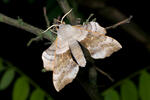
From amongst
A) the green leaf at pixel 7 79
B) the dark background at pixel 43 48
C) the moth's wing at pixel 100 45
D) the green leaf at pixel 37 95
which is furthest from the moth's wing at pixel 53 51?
the dark background at pixel 43 48

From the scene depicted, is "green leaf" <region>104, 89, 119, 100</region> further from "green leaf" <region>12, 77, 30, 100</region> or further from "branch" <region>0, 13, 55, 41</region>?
"branch" <region>0, 13, 55, 41</region>

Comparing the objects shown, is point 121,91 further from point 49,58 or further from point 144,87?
point 49,58

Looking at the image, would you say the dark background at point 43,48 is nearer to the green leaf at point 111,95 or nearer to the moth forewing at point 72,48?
the green leaf at point 111,95

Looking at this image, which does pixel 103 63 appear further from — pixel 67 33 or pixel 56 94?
pixel 67 33

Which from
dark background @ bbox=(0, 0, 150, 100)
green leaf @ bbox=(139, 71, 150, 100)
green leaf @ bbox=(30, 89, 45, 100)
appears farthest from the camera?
dark background @ bbox=(0, 0, 150, 100)

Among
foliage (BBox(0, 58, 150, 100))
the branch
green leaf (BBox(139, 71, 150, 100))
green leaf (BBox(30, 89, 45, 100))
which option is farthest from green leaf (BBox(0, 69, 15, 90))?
green leaf (BBox(139, 71, 150, 100))

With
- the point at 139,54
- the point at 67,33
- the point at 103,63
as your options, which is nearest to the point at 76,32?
the point at 67,33

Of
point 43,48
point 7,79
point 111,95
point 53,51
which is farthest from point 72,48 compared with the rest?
point 43,48

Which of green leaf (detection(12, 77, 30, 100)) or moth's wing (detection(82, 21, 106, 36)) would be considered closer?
moth's wing (detection(82, 21, 106, 36))
